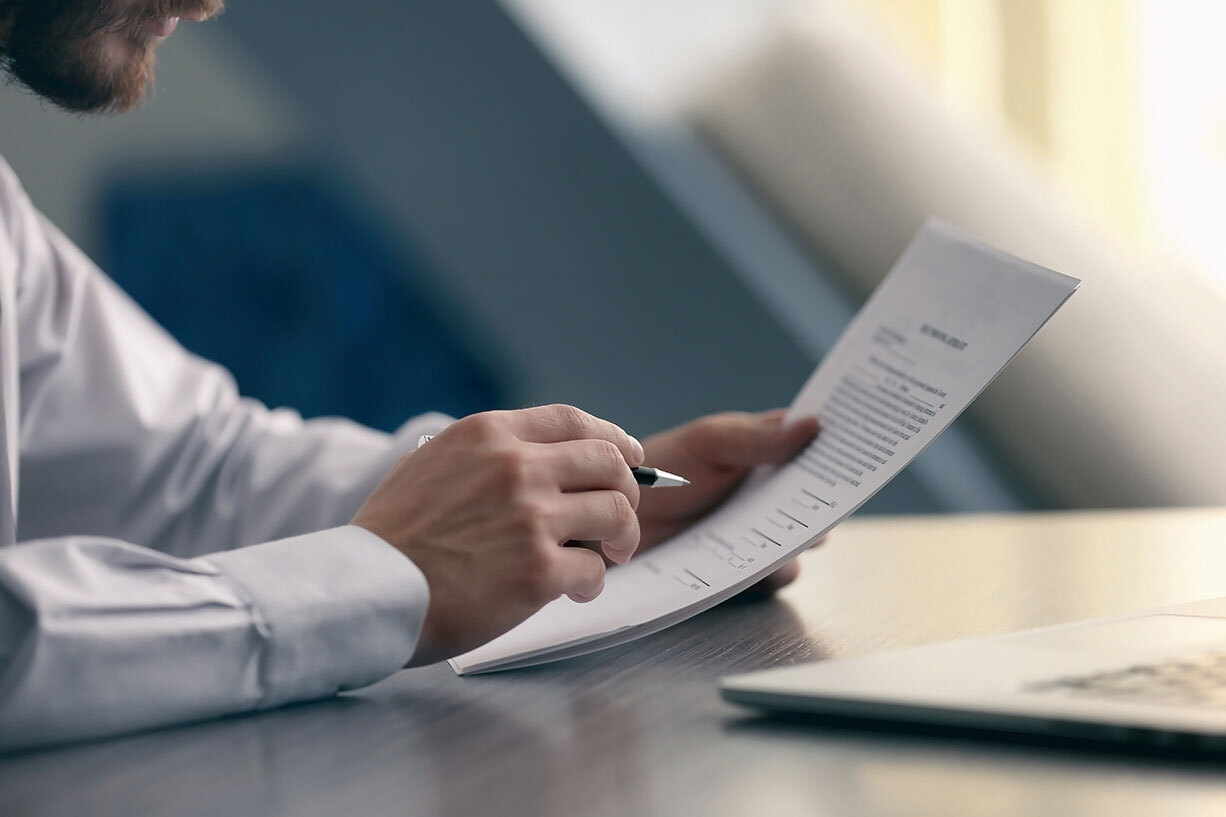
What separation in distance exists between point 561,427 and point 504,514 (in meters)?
0.06

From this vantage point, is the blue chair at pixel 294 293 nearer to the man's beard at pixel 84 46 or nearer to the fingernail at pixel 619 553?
the man's beard at pixel 84 46

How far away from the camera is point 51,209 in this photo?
389 cm

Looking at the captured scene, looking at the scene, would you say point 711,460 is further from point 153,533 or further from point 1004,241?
point 1004,241

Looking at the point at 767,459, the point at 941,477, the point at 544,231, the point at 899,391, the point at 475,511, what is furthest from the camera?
the point at 544,231

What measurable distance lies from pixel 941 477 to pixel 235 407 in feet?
3.40

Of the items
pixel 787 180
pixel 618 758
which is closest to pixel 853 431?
pixel 618 758

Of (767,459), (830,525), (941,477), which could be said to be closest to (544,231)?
(941,477)

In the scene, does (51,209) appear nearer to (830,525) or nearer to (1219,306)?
(1219,306)

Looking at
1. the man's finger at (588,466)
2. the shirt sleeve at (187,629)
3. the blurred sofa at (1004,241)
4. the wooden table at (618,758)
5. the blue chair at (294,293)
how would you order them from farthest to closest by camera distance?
the blue chair at (294,293) → the blurred sofa at (1004,241) → the man's finger at (588,466) → the shirt sleeve at (187,629) → the wooden table at (618,758)

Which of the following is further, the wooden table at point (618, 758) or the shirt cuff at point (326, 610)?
the shirt cuff at point (326, 610)

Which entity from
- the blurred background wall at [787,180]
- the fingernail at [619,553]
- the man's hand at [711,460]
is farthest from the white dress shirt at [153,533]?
the blurred background wall at [787,180]

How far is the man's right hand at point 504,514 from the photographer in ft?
1.65

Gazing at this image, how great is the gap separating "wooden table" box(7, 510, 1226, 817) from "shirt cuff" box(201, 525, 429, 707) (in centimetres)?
1

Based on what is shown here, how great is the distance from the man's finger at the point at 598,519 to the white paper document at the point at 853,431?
0.04 metres
